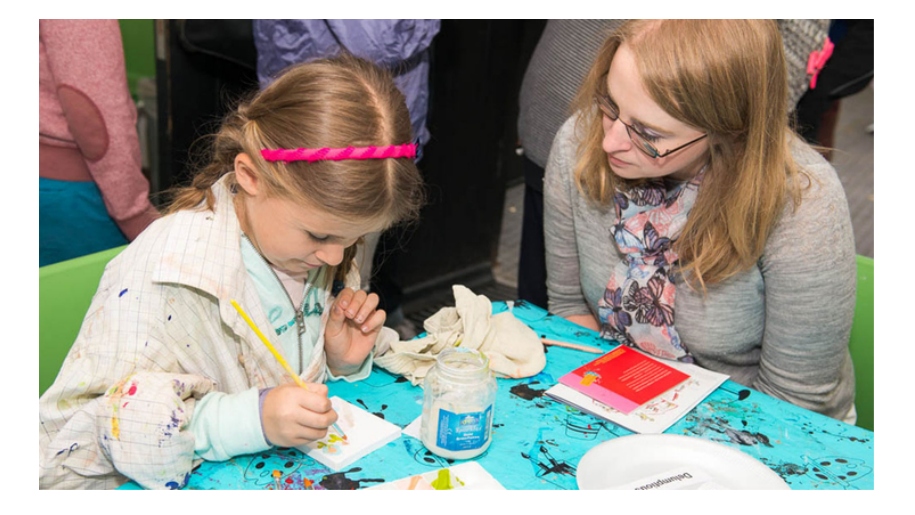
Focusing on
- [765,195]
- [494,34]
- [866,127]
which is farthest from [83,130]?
[866,127]

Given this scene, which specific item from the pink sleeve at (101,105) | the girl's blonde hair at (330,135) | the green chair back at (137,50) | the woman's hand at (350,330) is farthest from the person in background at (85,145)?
the green chair back at (137,50)

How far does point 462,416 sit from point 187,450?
1.18 ft

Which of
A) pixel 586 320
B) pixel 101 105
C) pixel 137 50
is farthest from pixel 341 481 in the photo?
pixel 137 50

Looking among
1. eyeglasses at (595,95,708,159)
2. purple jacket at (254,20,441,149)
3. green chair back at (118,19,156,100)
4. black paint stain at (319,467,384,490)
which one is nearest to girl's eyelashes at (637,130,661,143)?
eyeglasses at (595,95,708,159)

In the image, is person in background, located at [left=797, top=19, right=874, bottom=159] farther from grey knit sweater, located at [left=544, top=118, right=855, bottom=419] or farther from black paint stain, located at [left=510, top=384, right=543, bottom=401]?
black paint stain, located at [left=510, top=384, right=543, bottom=401]

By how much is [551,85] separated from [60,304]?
1260mm

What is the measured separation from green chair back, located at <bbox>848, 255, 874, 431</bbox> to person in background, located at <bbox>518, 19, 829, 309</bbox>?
596 mm

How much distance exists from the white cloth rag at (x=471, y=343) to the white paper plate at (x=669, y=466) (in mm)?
249

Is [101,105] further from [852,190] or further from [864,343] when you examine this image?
[852,190]

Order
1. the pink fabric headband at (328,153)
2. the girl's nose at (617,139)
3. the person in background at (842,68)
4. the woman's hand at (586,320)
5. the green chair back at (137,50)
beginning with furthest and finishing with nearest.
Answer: the green chair back at (137,50)
the person in background at (842,68)
the woman's hand at (586,320)
the girl's nose at (617,139)
the pink fabric headband at (328,153)

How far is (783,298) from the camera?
4.88ft

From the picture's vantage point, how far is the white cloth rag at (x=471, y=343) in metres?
1.36

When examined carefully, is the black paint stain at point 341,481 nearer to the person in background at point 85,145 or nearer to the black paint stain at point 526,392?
the black paint stain at point 526,392

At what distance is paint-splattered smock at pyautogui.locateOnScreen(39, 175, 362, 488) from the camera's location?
3.40ft
